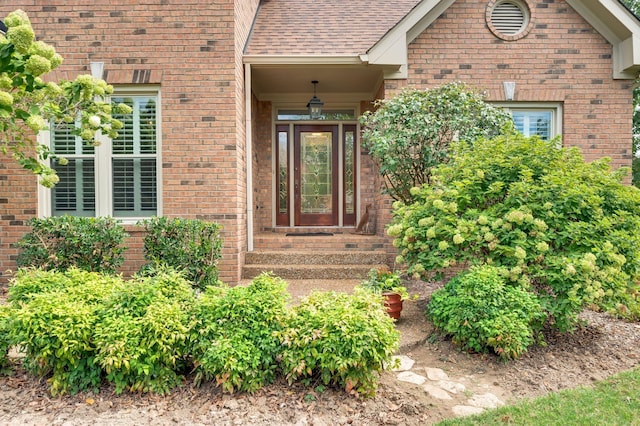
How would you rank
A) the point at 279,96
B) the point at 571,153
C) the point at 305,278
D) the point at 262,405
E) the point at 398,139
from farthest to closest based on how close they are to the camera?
1. the point at 279,96
2. the point at 305,278
3. the point at 398,139
4. the point at 571,153
5. the point at 262,405

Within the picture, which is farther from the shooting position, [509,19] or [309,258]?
[509,19]

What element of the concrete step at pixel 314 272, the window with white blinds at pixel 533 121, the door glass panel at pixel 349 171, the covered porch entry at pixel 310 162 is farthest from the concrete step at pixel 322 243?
the window with white blinds at pixel 533 121

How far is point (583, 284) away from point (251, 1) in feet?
22.8

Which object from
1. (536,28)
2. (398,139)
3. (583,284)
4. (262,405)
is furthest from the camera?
(536,28)

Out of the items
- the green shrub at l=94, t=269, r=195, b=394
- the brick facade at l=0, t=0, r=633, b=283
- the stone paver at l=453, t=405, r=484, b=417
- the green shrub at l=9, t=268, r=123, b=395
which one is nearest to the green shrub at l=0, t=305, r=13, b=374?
the green shrub at l=9, t=268, r=123, b=395

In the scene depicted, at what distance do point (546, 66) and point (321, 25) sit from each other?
3.97 metres

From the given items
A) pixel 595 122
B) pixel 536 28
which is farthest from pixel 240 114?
pixel 595 122

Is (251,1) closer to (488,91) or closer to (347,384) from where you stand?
(488,91)

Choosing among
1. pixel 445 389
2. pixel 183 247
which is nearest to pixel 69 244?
pixel 183 247

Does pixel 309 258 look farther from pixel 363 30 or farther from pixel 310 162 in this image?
pixel 363 30

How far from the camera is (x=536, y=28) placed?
6.64 meters

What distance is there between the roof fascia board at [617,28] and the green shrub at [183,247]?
6.68 m

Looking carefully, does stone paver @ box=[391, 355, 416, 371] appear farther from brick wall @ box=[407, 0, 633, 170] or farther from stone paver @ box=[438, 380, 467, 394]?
brick wall @ box=[407, 0, 633, 170]

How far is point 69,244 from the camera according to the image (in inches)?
202
